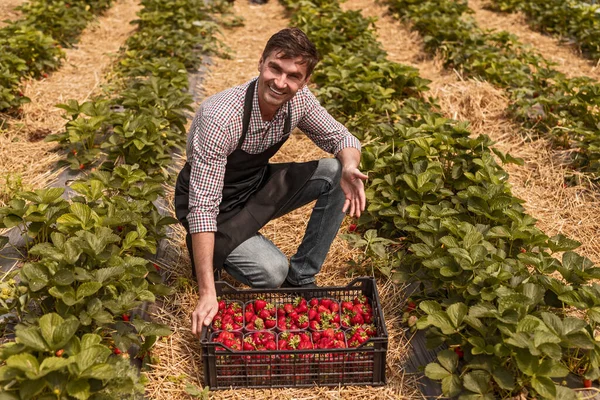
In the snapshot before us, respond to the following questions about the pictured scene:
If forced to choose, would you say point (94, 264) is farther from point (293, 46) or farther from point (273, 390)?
point (293, 46)

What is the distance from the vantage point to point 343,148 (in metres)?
3.70

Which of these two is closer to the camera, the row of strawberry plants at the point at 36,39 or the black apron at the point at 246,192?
the black apron at the point at 246,192

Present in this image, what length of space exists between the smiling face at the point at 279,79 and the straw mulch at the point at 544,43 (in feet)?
16.1

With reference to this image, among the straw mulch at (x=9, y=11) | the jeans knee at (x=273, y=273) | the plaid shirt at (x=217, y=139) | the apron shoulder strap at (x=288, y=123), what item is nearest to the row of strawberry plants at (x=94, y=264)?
the plaid shirt at (x=217, y=139)

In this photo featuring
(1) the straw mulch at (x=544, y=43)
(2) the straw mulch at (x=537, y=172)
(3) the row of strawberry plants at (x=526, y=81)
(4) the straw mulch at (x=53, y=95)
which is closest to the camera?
(2) the straw mulch at (x=537, y=172)

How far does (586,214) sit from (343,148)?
2.42 metres

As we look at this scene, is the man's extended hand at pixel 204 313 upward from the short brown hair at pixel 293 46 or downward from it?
downward

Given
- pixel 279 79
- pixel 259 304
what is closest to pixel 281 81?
pixel 279 79

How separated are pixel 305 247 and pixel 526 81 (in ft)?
13.4

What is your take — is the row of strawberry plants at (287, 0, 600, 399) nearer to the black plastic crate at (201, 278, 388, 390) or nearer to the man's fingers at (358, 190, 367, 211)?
the black plastic crate at (201, 278, 388, 390)

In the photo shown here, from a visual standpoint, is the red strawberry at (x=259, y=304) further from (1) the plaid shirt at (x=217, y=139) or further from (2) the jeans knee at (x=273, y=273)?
(1) the plaid shirt at (x=217, y=139)

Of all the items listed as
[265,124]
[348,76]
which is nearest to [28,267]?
[265,124]

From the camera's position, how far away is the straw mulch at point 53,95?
4.95 metres

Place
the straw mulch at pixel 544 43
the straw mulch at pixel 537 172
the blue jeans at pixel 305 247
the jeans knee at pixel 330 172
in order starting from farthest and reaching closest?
the straw mulch at pixel 544 43
the straw mulch at pixel 537 172
the jeans knee at pixel 330 172
the blue jeans at pixel 305 247
